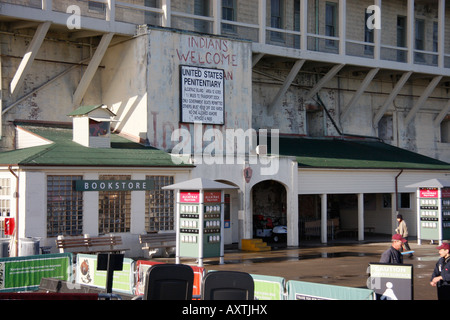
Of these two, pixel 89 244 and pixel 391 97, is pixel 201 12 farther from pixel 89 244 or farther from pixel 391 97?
pixel 89 244

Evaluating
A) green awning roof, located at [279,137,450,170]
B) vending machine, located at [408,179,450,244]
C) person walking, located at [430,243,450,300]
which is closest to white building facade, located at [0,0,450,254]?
green awning roof, located at [279,137,450,170]

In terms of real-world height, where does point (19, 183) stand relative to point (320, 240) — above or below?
above

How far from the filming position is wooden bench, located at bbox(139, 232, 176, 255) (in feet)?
77.1

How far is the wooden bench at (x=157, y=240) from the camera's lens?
925 inches

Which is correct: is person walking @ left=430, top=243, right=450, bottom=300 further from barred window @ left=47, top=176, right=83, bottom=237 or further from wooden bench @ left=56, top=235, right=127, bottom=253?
barred window @ left=47, top=176, right=83, bottom=237

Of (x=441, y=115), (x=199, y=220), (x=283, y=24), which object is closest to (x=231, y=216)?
(x=199, y=220)

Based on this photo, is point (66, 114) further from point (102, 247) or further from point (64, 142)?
point (102, 247)

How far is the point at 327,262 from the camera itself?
22.7 metres

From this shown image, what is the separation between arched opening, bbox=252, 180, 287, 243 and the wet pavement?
1.91 metres

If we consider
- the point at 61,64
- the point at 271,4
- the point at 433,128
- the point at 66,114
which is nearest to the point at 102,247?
the point at 66,114

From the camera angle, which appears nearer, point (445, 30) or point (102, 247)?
point (102, 247)

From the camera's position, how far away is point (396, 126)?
38156 millimetres
